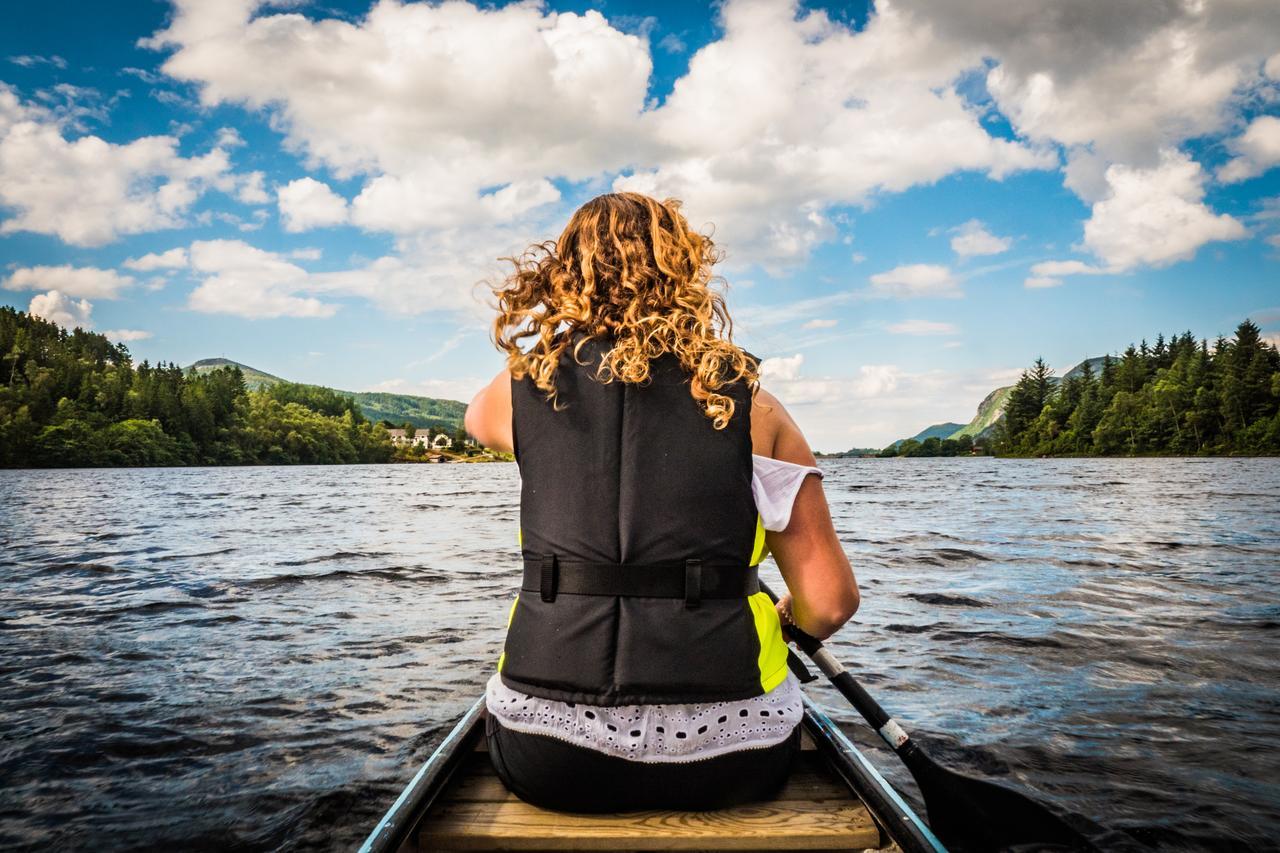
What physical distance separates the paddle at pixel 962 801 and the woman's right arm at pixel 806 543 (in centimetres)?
59

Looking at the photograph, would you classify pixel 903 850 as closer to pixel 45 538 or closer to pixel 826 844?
pixel 826 844

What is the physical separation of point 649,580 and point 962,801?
88.4 inches

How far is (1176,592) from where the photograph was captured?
1230 centimetres

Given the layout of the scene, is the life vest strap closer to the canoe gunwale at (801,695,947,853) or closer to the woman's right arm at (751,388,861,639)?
the woman's right arm at (751,388,861,639)

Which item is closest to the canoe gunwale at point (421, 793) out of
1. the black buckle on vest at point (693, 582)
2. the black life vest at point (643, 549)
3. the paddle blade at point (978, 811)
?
the black life vest at point (643, 549)

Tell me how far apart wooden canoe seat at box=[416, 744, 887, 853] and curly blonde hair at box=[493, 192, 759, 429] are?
1421mm

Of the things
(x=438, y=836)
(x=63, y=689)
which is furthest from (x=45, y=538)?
(x=438, y=836)

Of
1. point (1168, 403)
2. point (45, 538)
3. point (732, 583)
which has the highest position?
point (1168, 403)

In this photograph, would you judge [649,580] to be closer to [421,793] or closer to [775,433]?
[775,433]

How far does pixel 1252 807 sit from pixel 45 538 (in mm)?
25845

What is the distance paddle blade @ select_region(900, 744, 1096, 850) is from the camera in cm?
357

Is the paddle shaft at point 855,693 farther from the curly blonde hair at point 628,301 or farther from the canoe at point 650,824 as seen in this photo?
the curly blonde hair at point 628,301

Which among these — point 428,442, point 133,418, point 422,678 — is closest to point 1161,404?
point 422,678

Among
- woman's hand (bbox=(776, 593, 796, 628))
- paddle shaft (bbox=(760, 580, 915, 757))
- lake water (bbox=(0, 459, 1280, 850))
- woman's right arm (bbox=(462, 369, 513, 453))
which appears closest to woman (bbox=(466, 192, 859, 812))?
woman's right arm (bbox=(462, 369, 513, 453))
